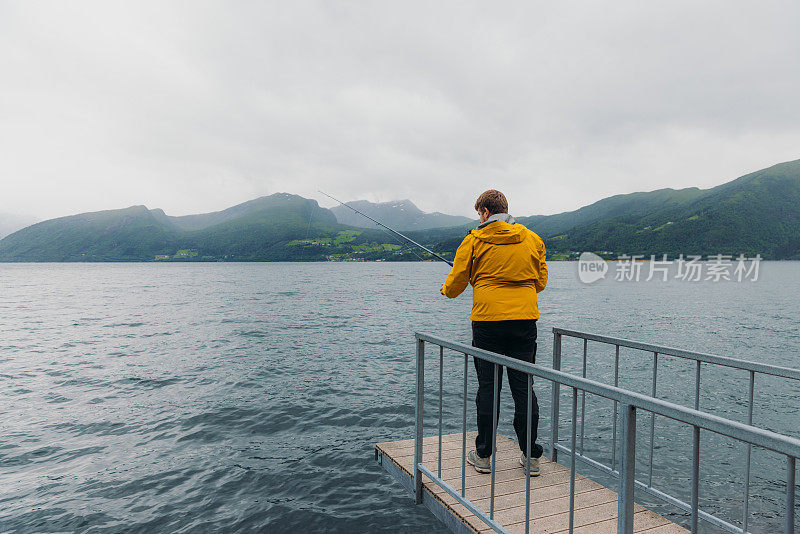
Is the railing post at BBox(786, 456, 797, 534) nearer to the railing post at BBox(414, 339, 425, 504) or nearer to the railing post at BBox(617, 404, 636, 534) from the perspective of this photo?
the railing post at BBox(617, 404, 636, 534)

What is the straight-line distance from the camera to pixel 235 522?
5762mm

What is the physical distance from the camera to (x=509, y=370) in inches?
168

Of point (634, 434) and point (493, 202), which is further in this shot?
point (493, 202)

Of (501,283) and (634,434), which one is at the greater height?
(501,283)

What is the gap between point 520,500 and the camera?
3980 mm

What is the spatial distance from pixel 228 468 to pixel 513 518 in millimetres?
5306

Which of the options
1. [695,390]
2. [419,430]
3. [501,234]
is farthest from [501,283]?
[695,390]

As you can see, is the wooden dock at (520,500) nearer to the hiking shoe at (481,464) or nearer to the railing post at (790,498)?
the hiking shoe at (481,464)

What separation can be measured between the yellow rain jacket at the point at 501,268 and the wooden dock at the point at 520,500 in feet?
5.14

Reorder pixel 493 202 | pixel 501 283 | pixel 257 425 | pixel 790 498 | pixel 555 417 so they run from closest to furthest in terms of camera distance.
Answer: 1. pixel 790 498
2. pixel 501 283
3. pixel 493 202
4. pixel 555 417
5. pixel 257 425

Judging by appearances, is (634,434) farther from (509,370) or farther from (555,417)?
(555,417)

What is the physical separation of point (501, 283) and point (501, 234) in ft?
1.42

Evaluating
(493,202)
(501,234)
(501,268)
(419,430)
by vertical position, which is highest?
(493,202)

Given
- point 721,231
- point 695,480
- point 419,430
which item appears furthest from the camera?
point 721,231
